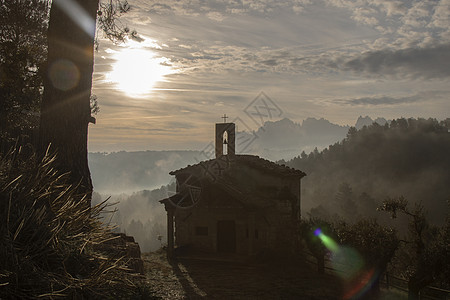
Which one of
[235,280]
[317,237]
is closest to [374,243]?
[317,237]

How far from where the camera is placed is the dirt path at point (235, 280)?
14016 millimetres

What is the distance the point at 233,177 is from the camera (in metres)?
24.7

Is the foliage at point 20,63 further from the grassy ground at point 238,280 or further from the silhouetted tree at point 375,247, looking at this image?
the silhouetted tree at point 375,247

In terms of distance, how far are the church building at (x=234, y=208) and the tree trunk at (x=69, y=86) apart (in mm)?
14463

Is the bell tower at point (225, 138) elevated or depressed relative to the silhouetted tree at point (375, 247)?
elevated

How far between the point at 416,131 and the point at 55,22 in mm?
Answer: 151003

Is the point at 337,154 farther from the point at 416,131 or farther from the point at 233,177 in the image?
the point at 233,177

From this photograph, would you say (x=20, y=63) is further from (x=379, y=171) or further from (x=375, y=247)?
(x=379, y=171)

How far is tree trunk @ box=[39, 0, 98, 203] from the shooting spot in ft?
23.5

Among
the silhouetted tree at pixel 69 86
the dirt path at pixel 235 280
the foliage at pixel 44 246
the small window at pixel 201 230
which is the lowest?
the dirt path at pixel 235 280

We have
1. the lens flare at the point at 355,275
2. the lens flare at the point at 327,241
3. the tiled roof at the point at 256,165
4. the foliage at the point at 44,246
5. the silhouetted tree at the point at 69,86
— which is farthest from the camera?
the tiled roof at the point at 256,165

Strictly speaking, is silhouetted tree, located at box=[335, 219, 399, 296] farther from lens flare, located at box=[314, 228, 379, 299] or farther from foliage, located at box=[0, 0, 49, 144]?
foliage, located at box=[0, 0, 49, 144]

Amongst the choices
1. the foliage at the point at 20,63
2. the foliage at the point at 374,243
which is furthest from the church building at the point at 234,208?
the foliage at the point at 20,63

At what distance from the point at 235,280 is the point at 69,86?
39.4 feet
